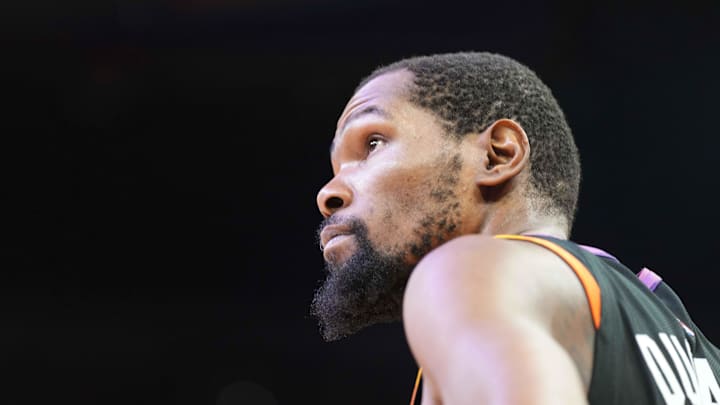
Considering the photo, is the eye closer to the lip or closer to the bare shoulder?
the lip

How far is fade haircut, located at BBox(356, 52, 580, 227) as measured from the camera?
1293 millimetres

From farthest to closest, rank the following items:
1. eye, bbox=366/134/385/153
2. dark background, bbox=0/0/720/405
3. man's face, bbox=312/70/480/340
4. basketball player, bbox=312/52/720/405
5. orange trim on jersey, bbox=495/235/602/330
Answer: dark background, bbox=0/0/720/405 < eye, bbox=366/134/385/153 < man's face, bbox=312/70/480/340 < orange trim on jersey, bbox=495/235/602/330 < basketball player, bbox=312/52/720/405

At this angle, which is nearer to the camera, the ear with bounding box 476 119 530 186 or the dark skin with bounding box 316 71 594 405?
the dark skin with bounding box 316 71 594 405

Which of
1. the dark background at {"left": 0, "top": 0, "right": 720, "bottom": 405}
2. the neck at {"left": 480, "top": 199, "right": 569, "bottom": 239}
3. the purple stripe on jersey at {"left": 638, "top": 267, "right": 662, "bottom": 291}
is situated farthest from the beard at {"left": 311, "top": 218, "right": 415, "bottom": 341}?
the dark background at {"left": 0, "top": 0, "right": 720, "bottom": 405}

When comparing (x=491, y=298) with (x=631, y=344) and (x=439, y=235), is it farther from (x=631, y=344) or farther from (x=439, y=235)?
(x=439, y=235)

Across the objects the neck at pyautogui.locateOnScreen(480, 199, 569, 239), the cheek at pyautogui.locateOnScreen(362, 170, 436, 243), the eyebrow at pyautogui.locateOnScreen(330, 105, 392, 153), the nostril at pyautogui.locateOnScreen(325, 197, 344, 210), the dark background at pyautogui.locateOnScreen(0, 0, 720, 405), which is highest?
the dark background at pyautogui.locateOnScreen(0, 0, 720, 405)

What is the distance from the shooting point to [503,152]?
49.9 inches

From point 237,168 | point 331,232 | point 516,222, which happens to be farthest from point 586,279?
point 237,168

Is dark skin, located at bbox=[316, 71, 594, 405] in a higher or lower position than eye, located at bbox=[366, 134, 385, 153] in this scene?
lower

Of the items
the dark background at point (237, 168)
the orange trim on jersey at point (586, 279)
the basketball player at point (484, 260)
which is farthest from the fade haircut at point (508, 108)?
the dark background at point (237, 168)

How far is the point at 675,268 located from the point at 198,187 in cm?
279

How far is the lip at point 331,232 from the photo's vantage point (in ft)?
4.05

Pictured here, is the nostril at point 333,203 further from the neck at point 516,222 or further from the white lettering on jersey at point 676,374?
the white lettering on jersey at point 676,374

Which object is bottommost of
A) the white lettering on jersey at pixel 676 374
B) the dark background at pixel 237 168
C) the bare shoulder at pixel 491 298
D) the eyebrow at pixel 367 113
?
the white lettering on jersey at pixel 676 374
